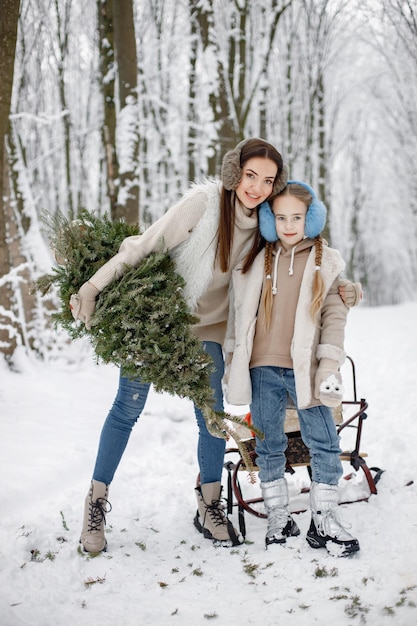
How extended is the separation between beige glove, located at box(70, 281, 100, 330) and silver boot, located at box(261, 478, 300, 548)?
133 cm

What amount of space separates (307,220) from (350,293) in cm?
45

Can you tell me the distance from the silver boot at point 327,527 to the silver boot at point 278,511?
14 centimetres

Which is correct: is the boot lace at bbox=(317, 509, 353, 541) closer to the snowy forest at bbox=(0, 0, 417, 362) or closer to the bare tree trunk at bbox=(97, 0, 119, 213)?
the snowy forest at bbox=(0, 0, 417, 362)

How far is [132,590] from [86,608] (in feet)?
0.74

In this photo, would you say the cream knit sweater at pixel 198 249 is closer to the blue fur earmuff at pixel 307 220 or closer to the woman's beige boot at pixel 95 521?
the blue fur earmuff at pixel 307 220

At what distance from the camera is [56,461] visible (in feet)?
12.6

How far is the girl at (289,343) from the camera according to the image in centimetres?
274

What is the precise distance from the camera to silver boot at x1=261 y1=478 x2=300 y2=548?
2830 mm

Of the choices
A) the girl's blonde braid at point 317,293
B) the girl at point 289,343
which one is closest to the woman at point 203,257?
the girl at point 289,343

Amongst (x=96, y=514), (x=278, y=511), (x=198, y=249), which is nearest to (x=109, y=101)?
(x=198, y=249)

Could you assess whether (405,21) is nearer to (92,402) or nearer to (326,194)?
(326,194)

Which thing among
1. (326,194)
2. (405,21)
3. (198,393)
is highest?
(405,21)

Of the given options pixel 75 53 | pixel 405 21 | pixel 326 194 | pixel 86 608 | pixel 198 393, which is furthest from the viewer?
pixel 326 194

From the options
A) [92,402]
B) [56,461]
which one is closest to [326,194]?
[92,402]
